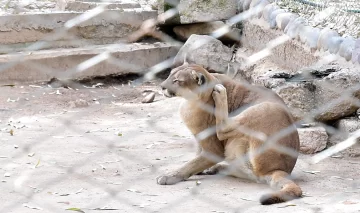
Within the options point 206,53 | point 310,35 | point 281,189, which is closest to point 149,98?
point 206,53

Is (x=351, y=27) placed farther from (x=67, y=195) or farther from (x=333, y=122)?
(x=67, y=195)

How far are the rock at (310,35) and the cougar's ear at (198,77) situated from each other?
1518 millimetres

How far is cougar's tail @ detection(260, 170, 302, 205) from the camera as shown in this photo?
319 cm

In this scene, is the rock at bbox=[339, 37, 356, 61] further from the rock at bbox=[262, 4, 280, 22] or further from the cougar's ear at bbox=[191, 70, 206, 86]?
the cougar's ear at bbox=[191, 70, 206, 86]

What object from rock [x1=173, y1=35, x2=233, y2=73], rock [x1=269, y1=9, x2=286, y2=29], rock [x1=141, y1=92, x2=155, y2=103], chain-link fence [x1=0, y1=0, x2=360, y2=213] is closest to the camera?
chain-link fence [x1=0, y1=0, x2=360, y2=213]

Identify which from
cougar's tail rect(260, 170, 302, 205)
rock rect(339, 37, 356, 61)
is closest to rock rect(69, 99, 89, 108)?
rock rect(339, 37, 356, 61)

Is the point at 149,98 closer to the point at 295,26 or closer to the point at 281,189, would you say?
the point at 295,26

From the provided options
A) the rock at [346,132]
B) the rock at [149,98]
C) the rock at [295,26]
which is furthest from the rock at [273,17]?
the rock at [346,132]

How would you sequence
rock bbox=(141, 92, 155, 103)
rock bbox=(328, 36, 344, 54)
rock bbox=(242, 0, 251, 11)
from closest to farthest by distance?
1. rock bbox=(328, 36, 344, 54)
2. rock bbox=(141, 92, 155, 103)
3. rock bbox=(242, 0, 251, 11)

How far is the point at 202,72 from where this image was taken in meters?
3.68

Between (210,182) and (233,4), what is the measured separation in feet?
10.6

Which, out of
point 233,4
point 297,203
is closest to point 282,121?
point 297,203

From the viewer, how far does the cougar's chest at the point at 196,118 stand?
3783 millimetres

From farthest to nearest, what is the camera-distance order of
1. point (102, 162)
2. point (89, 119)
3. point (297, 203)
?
1. point (89, 119)
2. point (102, 162)
3. point (297, 203)
